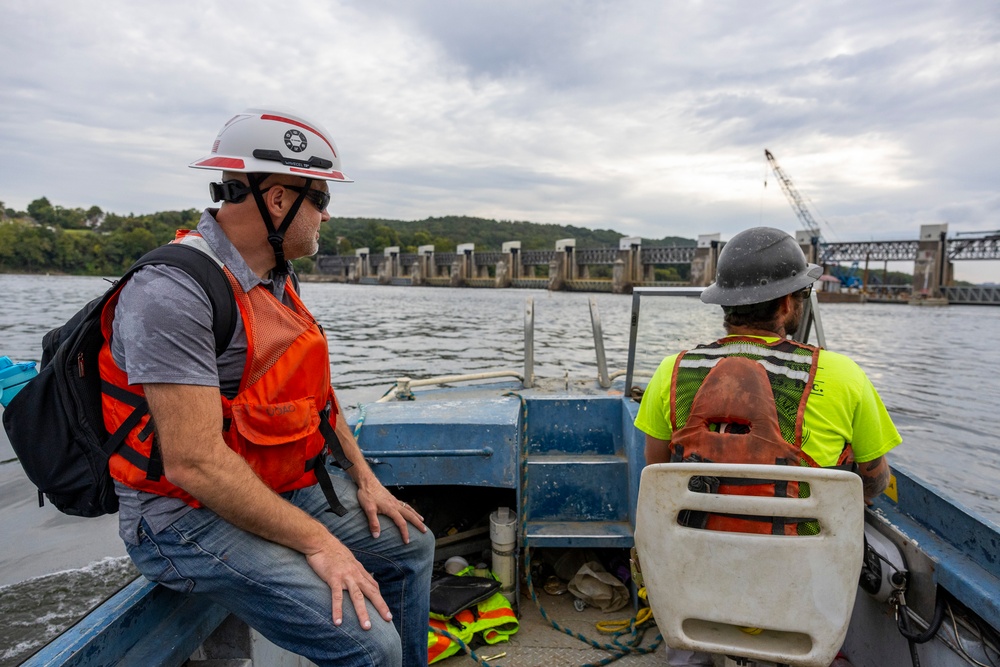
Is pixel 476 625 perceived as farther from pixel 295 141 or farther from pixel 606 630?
pixel 295 141

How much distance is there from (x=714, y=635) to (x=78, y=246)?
83953 mm

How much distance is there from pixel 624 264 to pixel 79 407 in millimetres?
79749

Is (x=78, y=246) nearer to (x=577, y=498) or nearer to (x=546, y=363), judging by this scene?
(x=546, y=363)

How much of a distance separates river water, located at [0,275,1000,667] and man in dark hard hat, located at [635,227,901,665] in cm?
98

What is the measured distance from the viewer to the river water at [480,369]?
87.7 inches

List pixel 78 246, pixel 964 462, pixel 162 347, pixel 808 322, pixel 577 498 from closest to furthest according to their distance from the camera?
pixel 162 347, pixel 808 322, pixel 577 498, pixel 964 462, pixel 78 246

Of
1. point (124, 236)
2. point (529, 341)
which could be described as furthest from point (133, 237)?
point (529, 341)

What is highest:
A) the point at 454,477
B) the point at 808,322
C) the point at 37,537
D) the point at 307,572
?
the point at 808,322

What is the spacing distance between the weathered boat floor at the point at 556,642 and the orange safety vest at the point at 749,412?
1.74 m

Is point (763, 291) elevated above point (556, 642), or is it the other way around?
point (763, 291)

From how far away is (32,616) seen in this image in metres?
1.97

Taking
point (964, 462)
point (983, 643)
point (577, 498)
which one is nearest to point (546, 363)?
point (964, 462)

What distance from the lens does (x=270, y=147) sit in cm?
175

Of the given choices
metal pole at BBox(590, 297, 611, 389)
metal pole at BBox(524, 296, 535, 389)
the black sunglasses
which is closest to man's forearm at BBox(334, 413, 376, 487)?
the black sunglasses
